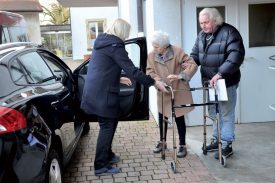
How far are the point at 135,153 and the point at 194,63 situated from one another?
1492 mm

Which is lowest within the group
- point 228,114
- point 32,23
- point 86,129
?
point 86,129

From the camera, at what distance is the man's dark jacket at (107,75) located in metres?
4.61

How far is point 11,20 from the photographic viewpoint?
32.7 ft

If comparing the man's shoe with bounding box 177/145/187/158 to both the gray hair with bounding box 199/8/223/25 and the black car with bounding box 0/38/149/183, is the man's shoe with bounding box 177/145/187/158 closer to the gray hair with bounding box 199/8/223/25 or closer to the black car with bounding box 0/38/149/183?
the black car with bounding box 0/38/149/183

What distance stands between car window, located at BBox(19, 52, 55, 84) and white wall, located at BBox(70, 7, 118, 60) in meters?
25.3

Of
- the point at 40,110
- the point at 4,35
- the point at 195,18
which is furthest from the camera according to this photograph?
the point at 4,35

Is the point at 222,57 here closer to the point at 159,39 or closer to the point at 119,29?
the point at 159,39

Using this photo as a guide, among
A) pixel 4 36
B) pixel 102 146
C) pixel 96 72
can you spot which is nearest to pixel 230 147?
pixel 102 146

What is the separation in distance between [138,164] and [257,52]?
9.27 feet

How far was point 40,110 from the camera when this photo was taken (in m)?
3.78

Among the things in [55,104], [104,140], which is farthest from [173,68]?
[55,104]

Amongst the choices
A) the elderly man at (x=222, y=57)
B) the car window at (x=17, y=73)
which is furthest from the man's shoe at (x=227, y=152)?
the car window at (x=17, y=73)

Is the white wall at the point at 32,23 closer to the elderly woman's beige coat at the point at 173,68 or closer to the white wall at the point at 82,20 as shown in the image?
the white wall at the point at 82,20

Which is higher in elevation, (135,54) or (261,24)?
(261,24)
